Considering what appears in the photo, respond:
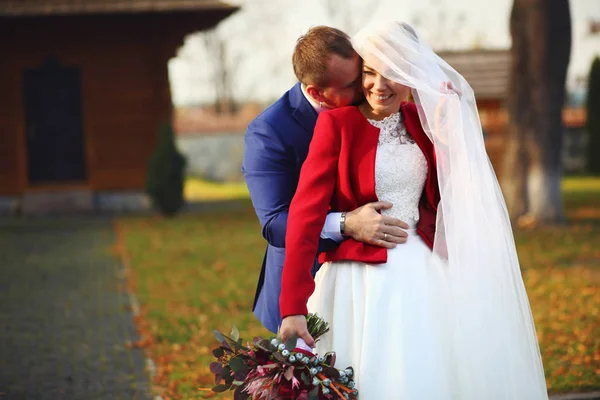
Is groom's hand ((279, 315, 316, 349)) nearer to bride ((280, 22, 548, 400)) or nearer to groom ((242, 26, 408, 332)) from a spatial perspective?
bride ((280, 22, 548, 400))

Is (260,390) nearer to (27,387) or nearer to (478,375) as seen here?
(478,375)

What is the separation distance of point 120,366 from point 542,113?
9756mm

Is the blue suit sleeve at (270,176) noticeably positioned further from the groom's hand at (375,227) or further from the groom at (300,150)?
the groom's hand at (375,227)

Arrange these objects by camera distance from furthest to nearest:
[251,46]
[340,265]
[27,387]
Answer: [251,46] → [27,387] → [340,265]

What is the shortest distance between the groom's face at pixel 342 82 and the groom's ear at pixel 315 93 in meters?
0.02

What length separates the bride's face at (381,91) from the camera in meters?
3.27

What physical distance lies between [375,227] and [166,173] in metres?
14.0

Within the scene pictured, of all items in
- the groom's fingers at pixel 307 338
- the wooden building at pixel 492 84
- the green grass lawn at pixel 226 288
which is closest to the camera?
the groom's fingers at pixel 307 338

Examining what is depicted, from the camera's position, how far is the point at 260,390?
3.13 m

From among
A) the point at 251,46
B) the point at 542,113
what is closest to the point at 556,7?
the point at 542,113

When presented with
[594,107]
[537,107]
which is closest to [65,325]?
[537,107]

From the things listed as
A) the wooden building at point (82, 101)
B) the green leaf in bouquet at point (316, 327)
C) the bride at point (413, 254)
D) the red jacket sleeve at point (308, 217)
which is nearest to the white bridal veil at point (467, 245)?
the bride at point (413, 254)

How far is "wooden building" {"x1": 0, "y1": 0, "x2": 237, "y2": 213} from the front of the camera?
17891 millimetres

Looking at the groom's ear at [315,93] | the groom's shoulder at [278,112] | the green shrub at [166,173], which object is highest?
the groom's ear at [315,93]
